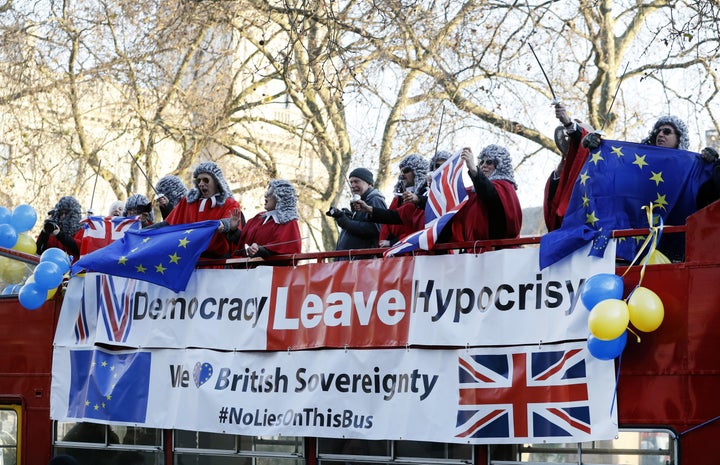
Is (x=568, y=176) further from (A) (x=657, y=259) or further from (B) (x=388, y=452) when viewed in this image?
(B) (x=388, y=452)

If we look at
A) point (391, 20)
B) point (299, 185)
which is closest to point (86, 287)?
point (391, 20)

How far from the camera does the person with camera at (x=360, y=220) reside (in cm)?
1013

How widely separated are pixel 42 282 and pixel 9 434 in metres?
1.76

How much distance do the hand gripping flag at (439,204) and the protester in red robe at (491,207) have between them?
0.35ft

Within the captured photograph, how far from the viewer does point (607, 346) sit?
7.64 meters

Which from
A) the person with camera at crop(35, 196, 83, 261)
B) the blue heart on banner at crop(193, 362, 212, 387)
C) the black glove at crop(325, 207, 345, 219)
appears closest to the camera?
the black glove at crop(325, 207, 345, 219)

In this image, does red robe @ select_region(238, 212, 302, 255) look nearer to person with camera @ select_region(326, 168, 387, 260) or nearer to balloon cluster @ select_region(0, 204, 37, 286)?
person with camera @ select_region(326, 168, 387, 260)

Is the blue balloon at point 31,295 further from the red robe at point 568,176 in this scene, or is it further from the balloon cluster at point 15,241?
the red robe at point 568,176

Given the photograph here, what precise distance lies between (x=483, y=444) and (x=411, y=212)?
233 cm

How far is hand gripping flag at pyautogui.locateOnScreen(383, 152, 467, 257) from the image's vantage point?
9008mm

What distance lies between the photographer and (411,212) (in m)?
9.90

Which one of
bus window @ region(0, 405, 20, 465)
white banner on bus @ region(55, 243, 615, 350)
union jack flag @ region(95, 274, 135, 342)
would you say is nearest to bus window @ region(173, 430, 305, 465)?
white banner on bus @ region(55, 243, 615, 350)

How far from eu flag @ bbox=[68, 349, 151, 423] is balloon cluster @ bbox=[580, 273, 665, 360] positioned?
4.46 metres

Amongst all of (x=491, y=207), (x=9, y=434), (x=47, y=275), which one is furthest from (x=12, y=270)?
(x=491, y=207)
